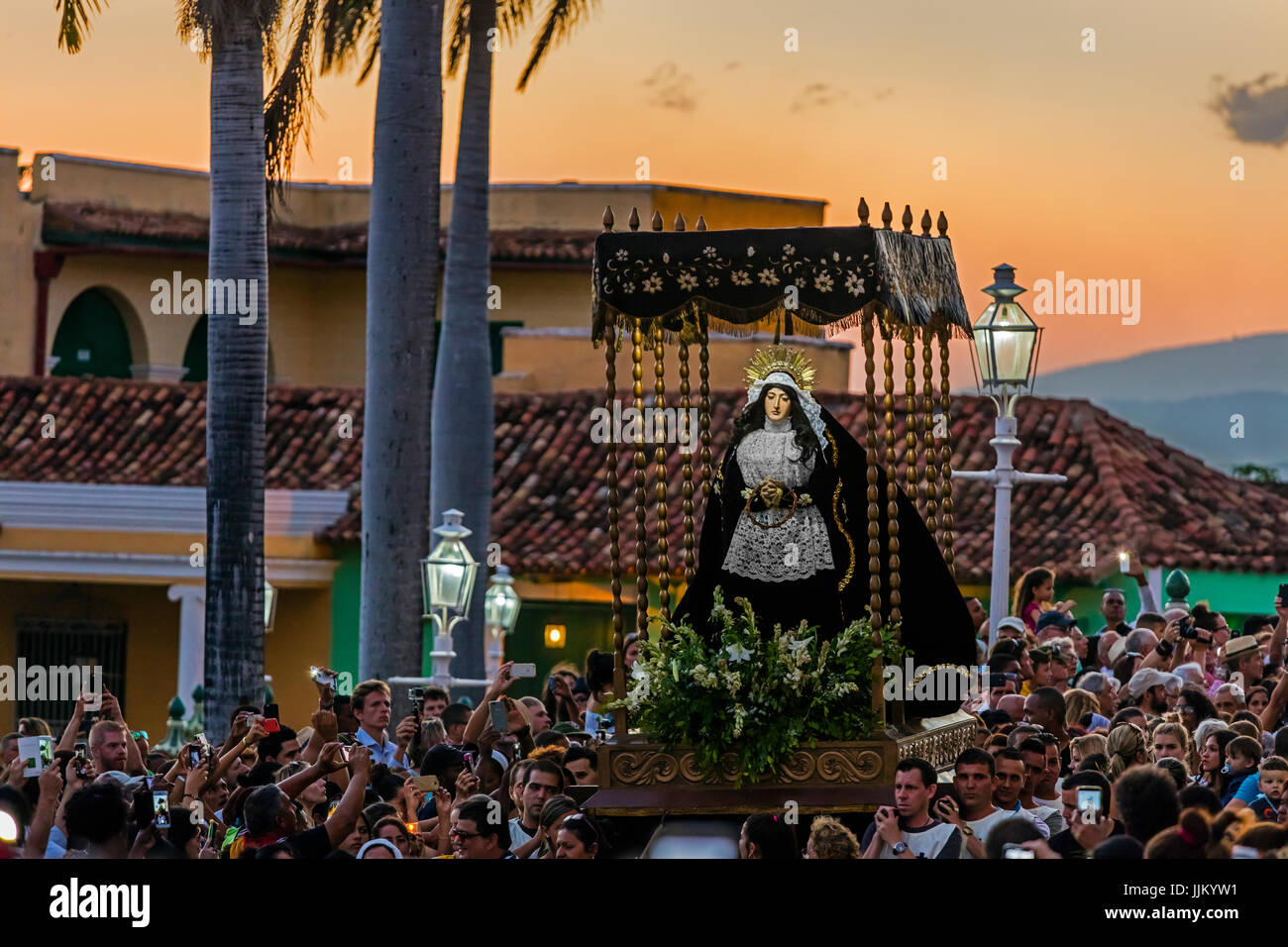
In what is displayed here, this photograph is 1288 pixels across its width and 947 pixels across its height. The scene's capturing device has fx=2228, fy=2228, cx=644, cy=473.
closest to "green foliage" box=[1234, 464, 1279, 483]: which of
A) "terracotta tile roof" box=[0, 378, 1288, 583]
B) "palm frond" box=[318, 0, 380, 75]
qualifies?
"terracotta tile roof" box=[0, 378, 1288, 583]

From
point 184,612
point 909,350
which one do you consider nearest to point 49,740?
point 909,350

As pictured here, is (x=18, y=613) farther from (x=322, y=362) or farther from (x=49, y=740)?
(x=49, y=740)

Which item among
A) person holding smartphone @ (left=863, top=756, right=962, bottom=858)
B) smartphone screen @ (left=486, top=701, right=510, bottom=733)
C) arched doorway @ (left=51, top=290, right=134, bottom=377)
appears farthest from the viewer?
arched doorway @ (left=51, top=290, right=134, bottom=377)

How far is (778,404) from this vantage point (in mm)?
10617

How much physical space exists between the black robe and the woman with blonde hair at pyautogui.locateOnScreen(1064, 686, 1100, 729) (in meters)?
0.88

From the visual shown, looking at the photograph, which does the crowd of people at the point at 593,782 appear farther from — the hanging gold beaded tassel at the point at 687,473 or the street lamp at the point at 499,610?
the street lamp at the point at 499,610

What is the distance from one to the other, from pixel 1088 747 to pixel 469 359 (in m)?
10.3

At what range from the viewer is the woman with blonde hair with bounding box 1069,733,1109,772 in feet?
33.9

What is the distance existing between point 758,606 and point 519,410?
1911 cm

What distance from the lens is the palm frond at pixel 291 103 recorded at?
1752cm

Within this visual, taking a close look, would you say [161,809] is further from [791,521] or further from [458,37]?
[458,37]

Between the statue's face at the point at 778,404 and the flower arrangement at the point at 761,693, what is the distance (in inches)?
37.1

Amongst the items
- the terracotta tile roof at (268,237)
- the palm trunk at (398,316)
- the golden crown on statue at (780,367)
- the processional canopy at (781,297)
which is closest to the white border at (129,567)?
the terracotta tile roof at (268,237)
